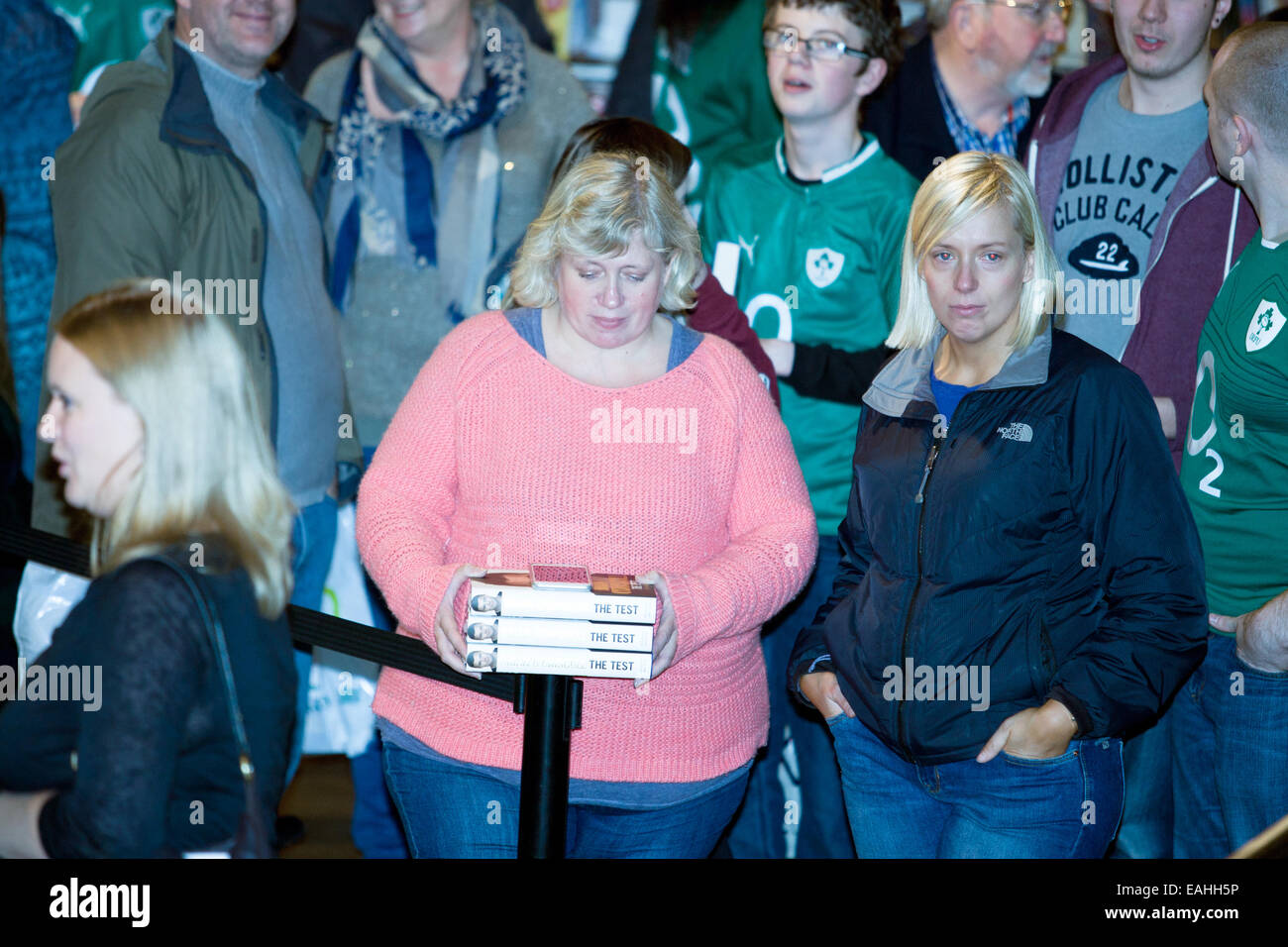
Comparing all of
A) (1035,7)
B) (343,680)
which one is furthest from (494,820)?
(1035,7)

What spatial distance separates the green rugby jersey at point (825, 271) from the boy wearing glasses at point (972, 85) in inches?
12.0

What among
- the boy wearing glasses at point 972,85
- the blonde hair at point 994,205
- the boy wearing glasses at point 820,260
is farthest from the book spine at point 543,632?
the boy wearing glasses at point 972,85

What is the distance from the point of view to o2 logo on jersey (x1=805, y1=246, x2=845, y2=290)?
3127 millimetres

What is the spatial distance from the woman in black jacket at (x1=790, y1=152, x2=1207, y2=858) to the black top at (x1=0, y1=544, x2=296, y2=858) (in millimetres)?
1041

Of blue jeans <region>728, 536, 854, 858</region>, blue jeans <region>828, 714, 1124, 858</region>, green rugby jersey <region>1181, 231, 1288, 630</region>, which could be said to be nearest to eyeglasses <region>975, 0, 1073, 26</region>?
green rugby jersey <region>1181, 231, 1288, 630</region>

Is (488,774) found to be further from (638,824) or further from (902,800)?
(902,800)

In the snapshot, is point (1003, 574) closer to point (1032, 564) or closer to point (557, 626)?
point (1032, 564)

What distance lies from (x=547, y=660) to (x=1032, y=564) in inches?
32.0

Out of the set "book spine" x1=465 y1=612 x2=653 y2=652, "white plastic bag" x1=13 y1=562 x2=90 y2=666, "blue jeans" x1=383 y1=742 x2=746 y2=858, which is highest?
"book spine" x1=465 y1=612 x2=653 y2=652

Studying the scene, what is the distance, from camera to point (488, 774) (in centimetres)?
223

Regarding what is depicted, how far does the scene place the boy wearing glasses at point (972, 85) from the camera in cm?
346

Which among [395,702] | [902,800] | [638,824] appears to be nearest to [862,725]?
[902,800]

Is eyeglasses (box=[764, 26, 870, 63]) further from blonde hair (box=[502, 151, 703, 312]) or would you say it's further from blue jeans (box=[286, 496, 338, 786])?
blue jeans (box=[286, 496, 338, 786])

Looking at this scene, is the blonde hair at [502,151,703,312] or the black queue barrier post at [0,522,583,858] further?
the blonde hair at [502,151,703,312]
